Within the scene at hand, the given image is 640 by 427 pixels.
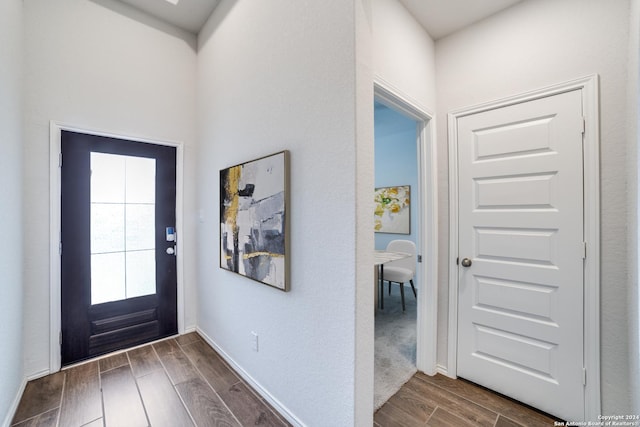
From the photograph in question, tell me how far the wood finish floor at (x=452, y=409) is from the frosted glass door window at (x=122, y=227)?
244 centimetres

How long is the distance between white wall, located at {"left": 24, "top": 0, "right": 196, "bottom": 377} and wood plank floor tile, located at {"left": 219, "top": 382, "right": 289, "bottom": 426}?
127 cm

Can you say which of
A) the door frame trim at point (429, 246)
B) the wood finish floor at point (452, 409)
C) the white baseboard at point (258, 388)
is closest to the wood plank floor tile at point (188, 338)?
the white baseboard at point (258, 388)

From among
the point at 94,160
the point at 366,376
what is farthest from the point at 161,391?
the point at 94,160

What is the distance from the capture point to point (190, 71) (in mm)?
→ 2895

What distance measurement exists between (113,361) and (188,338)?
0.61 meters

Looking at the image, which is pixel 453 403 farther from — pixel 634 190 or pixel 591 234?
pixel 634 190

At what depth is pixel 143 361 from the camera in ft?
7.40

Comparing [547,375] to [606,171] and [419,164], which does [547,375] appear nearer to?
[606,171]

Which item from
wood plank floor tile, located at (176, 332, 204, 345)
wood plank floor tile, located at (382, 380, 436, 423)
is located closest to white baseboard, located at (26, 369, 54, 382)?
wood plank floor tile, located at (176, 332, 204, 345)

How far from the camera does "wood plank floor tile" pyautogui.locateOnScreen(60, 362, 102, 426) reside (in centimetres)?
164

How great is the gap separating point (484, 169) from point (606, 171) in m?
0.60

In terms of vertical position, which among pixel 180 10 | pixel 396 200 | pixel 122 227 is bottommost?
pixel 122 227

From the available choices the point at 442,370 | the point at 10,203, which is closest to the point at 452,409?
the point at 442,370

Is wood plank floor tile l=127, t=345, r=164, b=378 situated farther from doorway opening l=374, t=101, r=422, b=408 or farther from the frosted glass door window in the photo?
doorway opening l=374, t=101, r=422, b=408
